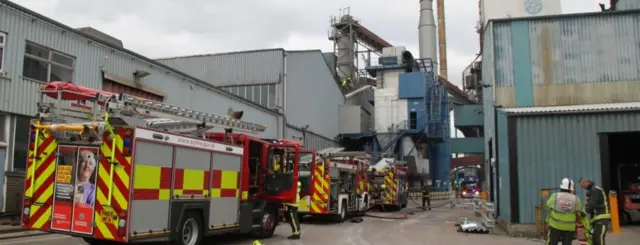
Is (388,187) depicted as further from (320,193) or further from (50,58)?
(50,58)

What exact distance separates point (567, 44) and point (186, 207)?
12.8m

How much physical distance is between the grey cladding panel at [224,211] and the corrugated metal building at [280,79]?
20.0 m

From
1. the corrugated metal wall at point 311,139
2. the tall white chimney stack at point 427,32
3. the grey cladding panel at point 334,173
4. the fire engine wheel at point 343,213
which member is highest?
the tall white chimney stack at point 427,32

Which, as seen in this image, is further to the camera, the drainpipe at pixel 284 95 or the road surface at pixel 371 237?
the drainpipe at pixel 284 95

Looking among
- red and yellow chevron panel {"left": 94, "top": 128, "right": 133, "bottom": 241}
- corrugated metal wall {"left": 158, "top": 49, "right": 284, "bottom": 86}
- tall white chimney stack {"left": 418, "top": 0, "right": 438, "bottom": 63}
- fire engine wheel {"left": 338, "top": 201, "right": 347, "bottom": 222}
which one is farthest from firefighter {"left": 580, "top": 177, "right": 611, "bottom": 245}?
tall white chimney stack {"left": 418, "top": 0, "right": 438, "bottom": 63}

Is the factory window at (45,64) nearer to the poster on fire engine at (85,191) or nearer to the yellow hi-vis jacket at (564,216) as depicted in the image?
the poster on fire engine at (85,191)

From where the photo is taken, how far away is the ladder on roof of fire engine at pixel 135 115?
26.5 feet

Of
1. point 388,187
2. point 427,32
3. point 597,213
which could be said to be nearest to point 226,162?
point 597,213

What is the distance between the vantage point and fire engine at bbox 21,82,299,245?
26.5 ft

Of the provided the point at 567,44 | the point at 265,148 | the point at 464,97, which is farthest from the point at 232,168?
the point at 464,97

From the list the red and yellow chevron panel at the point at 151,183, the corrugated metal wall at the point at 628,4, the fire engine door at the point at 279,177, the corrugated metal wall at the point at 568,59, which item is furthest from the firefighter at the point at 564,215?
the corrugated metal wall at the point at 628,4

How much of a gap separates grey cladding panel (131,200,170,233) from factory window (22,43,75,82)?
8.94 m

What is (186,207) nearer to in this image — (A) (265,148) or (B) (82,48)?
(A) (265,148)

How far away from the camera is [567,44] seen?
16.3 meters
